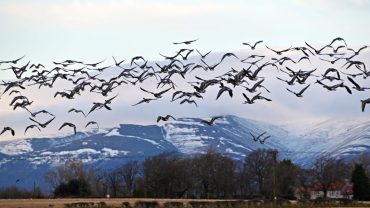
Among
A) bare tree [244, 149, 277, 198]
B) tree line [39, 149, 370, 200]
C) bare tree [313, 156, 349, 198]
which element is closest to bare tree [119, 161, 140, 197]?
tree line [39, 149, 370, 200]

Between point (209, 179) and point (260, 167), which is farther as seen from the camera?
point (260, 167)

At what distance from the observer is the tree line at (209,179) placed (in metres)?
142

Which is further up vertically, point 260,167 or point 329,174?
point 260,167

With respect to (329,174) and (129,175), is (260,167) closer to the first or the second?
(329,174)

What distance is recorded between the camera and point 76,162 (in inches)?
7072

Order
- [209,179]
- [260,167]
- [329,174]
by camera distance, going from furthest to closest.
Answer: [260,167]
[329,174]
[209,179]

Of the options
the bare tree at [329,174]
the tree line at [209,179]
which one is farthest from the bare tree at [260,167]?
the bare tree at [329,174]

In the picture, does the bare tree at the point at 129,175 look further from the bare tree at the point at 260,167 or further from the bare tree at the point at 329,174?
the bare tree at the point at 329,174

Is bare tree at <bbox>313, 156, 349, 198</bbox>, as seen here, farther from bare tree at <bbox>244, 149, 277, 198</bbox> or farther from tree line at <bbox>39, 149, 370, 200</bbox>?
bare tree at <bbox>244, 149, 277, 198</bbox>

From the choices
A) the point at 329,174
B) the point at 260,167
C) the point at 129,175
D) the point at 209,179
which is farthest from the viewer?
the point at 129,175

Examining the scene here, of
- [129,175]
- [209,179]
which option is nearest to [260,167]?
[209,179]

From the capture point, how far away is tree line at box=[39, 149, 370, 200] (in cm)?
14150

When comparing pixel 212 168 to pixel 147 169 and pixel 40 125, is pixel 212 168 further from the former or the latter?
pixel 40 125

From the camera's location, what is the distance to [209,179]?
497ft
